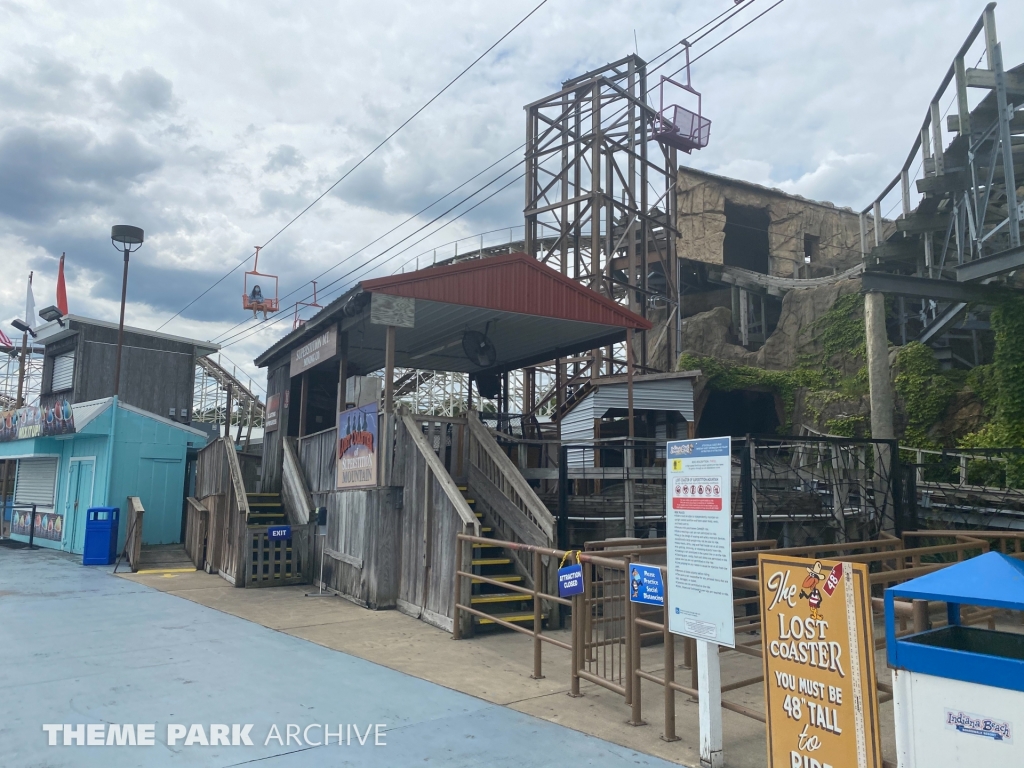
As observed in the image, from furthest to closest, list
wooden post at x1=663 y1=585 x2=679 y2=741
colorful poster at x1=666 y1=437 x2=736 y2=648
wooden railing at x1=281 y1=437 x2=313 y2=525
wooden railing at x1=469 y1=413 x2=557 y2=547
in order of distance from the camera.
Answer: wooden railing at x1=281 y1=437 x2=313 y2=525
wooden railing at x1=469 y1=413 x2=557 y2=547
wooden post at x1=663 y1=585 x2=679 y2=741
colorful poster at x1=666 y1=437 x2=736 y2=648

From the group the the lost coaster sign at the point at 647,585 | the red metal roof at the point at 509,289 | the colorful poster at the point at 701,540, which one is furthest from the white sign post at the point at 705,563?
the red metal roof at the point at 509,289

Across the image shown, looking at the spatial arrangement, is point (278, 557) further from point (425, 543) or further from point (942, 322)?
point (942, 322)

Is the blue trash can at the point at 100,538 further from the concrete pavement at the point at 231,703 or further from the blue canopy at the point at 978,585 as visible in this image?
the blue canopy at the point at 978,585

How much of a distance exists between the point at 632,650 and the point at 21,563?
15.5 meters

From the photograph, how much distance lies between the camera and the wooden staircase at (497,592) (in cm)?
958

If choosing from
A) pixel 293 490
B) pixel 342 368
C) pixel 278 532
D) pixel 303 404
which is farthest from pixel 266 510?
pixel 342 368

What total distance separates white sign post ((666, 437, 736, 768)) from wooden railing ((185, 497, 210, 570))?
1281 centimetres

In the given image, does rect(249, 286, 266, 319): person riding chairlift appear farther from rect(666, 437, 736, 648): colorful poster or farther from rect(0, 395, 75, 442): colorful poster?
rect(666, 437, 736, 648): colorful poster

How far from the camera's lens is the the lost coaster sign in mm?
5805

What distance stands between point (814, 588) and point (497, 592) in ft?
21.4

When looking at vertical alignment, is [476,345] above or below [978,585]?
above

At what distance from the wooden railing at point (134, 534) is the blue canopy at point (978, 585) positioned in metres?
15.1

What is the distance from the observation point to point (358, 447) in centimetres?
1224

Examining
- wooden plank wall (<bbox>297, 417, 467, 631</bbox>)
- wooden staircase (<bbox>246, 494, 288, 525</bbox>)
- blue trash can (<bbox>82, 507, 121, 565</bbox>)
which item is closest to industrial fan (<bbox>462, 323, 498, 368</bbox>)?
wooden plank wall (<bbox>297, 417, 467, 631</bbox>)
